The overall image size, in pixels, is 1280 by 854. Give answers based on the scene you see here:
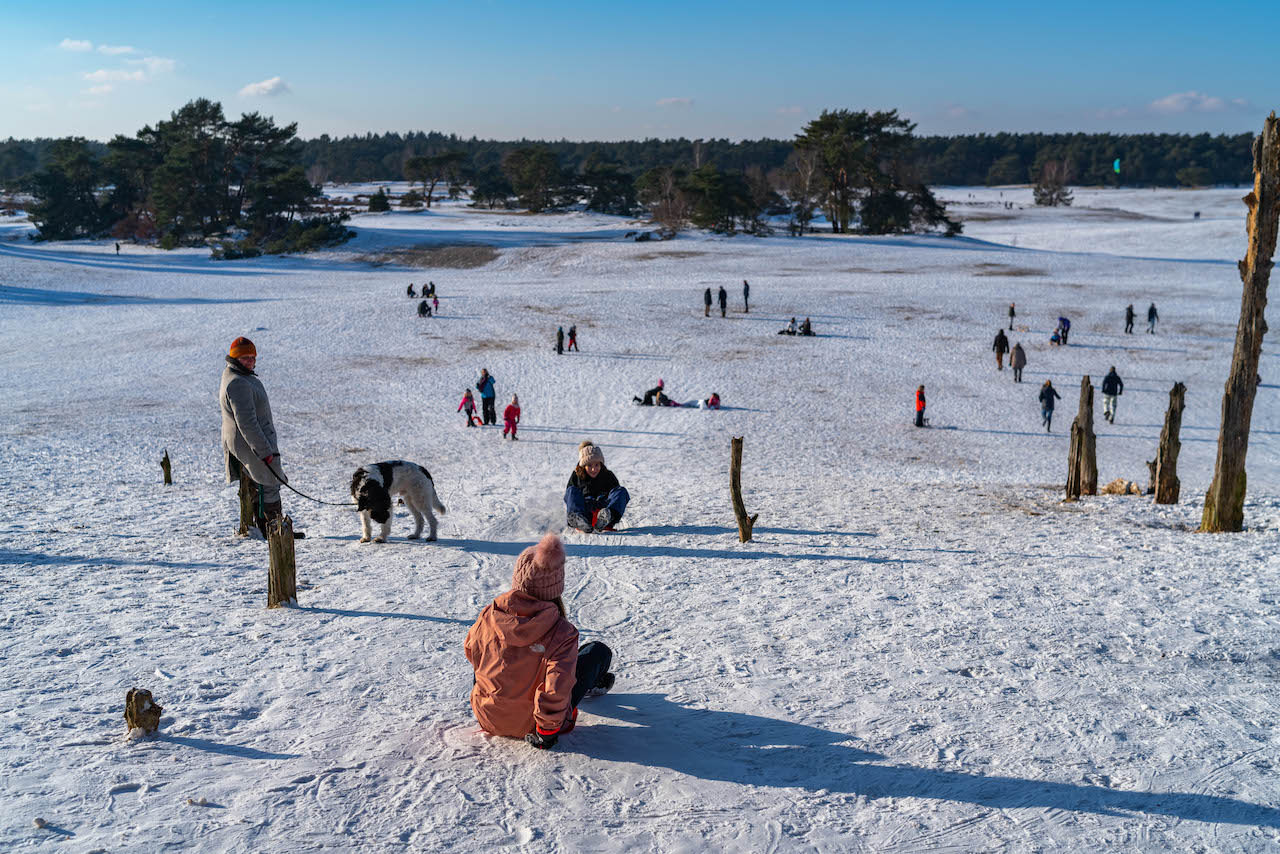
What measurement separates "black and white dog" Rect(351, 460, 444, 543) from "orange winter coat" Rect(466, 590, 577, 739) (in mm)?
4910

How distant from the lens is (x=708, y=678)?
21.5ft

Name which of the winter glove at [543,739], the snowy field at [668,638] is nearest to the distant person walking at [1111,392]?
the snowy field at [668,638]

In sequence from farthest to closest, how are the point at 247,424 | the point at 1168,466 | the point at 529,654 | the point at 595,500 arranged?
the point at 1168,466 < the point at 595,500 < the point at 247,424 < the point at 529,654

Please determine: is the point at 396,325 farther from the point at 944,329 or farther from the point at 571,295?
the point at 944,329

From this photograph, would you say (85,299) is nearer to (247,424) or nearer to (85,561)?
(85,561)

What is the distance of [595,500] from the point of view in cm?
1130

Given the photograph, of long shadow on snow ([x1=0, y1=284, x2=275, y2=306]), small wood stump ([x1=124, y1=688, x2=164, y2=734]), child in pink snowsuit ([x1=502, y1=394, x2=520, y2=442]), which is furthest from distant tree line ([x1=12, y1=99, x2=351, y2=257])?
small wood stump ([x1=124, y1=688, x2=164, y2=734])


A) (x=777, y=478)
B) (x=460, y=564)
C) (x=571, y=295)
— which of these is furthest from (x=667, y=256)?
(x=460, y=564)

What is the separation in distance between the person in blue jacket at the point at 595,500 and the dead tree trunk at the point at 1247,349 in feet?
23.9

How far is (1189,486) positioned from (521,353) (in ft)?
63.7

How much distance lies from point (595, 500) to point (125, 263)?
52536 mm

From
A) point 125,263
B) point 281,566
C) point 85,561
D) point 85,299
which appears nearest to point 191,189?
point 125,263

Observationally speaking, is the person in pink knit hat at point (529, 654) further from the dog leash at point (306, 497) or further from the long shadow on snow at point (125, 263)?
the long shadow on snow at point (125, 263)

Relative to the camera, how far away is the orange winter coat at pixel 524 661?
5.22 m
